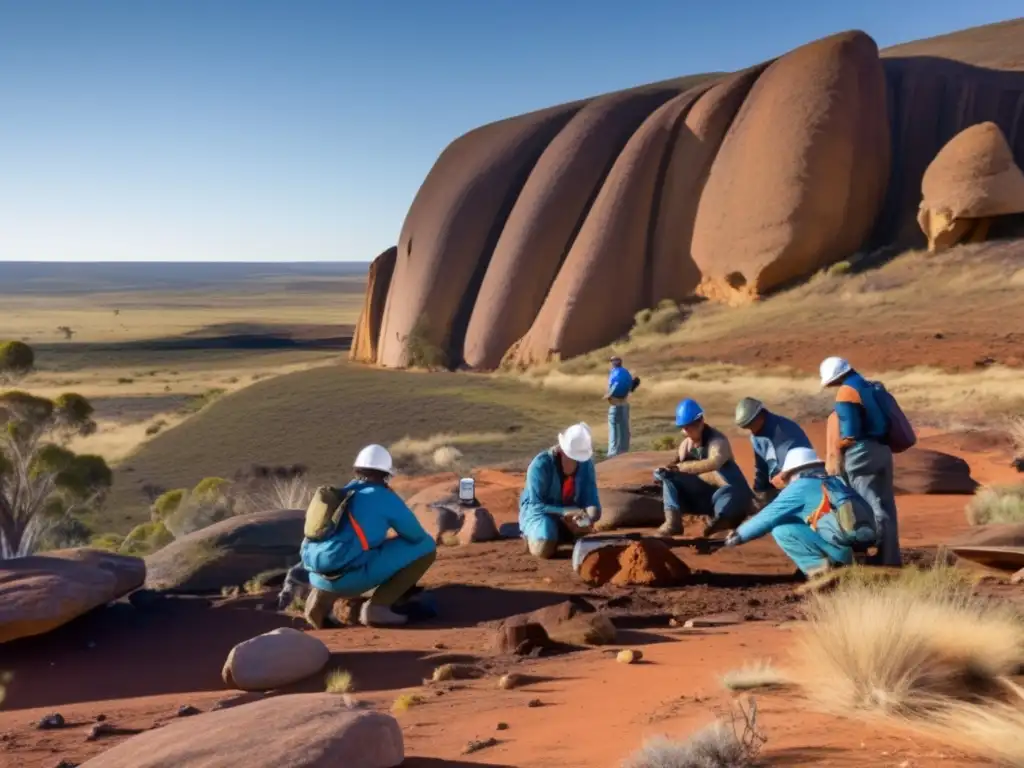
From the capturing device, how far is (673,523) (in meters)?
11.3

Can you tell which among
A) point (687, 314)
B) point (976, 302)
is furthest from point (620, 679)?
point (687, 314)

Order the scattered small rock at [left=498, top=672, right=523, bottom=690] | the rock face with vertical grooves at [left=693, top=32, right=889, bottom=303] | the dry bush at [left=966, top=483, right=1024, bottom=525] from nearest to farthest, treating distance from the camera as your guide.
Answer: the scattered small rock at [left=498, top=672, right=523, bottom=690], the dry bush at [left=966, top=483, right=1024, bottom=525], the rock face with vertical grooves at [left=693, top=32, right=889, bottom=303]

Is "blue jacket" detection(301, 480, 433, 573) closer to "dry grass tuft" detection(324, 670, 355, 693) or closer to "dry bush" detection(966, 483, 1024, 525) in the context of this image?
"dry grass tuft" detection(324, 670, 355, 693)

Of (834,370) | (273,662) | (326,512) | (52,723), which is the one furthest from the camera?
(834,370)

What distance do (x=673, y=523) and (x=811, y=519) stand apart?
312 centimetres

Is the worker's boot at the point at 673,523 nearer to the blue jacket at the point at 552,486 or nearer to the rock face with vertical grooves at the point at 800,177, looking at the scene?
the blue jacket at the point at 552,486

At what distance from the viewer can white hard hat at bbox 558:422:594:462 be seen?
9578 millimetres

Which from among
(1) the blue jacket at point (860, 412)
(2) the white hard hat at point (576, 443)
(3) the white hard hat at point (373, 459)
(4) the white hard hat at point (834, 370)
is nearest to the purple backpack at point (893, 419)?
(1) the blue jacket at point (860, 412)

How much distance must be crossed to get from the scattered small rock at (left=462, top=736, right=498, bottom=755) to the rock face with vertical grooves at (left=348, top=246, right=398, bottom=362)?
148 feet

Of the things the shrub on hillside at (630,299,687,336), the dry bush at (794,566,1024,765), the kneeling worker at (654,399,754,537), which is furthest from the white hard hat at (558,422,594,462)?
the shrub on hillside at (630,299,687,336)

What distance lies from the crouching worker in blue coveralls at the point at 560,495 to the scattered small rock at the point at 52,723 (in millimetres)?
4872

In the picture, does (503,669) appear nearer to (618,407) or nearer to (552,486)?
(552,486)

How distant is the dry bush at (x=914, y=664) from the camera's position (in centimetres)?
453

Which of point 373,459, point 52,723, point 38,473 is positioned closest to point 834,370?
point 373,459
